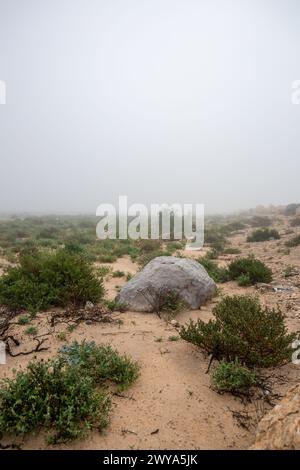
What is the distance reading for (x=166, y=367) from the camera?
13.7 ft

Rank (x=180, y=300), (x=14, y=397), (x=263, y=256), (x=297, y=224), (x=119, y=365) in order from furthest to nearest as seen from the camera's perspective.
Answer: (x=297, y=224), (x=263, y=256), (x=180, y=300), (x=119, y=365), (x=14, y=397)

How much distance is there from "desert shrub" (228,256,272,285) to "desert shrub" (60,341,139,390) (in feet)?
15.9

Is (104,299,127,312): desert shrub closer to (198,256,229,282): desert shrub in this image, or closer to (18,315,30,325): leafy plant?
(18,315,30,325): leafy plant

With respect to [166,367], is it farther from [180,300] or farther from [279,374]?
[180,300]

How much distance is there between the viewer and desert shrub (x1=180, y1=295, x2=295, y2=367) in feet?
12.8

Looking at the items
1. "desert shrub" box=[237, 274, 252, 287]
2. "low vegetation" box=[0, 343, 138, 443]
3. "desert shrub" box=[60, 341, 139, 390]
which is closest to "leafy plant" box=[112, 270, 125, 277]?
"desert shrub" box=[237, 274, 252, 287]

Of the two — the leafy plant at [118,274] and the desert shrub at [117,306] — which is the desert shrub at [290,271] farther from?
the desert shrub at [117,306]

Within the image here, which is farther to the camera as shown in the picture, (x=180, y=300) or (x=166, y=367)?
(x=180, y=300)

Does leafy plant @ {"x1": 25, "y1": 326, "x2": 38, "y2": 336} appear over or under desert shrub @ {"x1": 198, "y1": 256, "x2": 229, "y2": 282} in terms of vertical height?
under

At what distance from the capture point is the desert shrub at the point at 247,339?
3.89m

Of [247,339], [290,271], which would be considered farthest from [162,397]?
[290,271]
